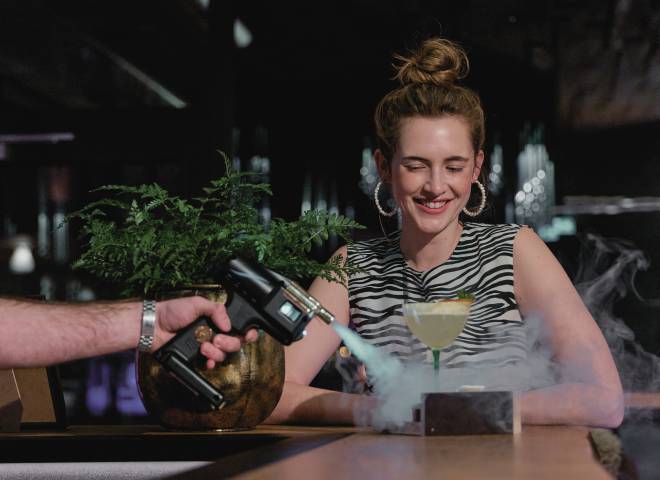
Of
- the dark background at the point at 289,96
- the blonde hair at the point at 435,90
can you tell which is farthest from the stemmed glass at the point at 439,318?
the dark background at the point at 289,96

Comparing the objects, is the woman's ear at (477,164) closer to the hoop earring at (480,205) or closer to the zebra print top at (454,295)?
the hoop earring at (480,205)

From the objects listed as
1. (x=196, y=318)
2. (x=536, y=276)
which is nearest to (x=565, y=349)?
(x=536, y=276)

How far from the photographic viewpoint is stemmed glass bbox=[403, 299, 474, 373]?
1594 mm

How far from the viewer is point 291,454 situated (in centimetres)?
127

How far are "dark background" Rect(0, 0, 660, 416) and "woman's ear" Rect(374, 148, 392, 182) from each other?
10.6 feet

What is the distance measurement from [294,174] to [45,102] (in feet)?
8.63

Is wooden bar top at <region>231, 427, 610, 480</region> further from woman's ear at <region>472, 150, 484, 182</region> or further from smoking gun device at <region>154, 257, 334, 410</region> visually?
woman's ear at <region>472, 150, 484, 182</region>

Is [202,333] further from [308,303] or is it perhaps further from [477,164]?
[477,164]

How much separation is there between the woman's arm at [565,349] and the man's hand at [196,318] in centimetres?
58

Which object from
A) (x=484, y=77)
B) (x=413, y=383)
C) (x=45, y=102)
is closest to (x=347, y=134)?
(x=484, y=77)

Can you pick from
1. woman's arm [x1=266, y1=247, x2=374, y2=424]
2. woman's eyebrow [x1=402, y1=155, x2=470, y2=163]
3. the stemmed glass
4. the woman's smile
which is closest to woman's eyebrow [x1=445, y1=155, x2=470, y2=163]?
woman's eyebrow [x1=402, y1=155, x2=470, y2=163]

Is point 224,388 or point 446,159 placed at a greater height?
point 446,159

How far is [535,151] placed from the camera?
9.34 metres

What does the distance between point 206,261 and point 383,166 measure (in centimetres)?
81
